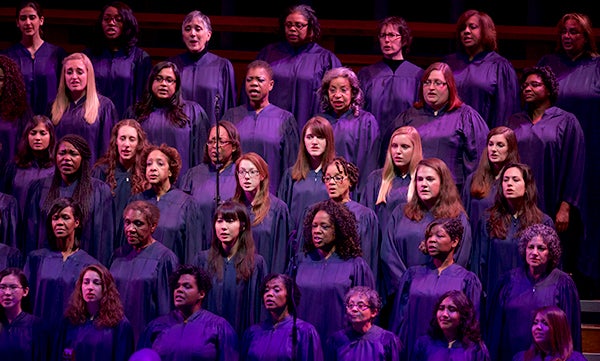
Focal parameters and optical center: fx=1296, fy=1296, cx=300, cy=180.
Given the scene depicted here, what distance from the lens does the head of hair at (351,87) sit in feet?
26.0

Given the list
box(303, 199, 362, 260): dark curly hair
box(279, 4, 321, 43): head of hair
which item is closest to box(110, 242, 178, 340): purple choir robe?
box(303, 199, 362, 260): dark curly hair

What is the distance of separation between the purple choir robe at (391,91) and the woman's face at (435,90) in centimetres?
50

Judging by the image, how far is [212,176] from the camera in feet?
25.5

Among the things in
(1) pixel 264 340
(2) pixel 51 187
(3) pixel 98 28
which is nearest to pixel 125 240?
(2) pixel 51 187

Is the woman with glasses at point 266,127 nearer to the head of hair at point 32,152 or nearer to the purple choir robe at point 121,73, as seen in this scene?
the purple choir robe at point 121,73

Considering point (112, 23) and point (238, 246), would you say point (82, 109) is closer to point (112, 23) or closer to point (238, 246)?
point (112, 23)

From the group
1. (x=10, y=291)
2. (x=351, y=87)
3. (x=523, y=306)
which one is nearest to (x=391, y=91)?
(x=351, y=87)

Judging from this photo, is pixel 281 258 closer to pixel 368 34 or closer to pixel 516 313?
pixel 516 313

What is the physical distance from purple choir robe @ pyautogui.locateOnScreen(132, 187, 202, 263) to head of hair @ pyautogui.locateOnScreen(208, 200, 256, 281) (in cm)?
39

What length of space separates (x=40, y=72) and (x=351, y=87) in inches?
82.7

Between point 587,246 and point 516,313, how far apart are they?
1200 millimetres

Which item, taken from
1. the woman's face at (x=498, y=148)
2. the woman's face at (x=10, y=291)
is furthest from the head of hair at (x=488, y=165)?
the woman's face at (x=10, y=291)

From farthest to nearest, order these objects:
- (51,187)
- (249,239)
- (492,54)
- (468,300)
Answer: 1. (492,54)
2. (51,187)
3. (249,239)
4. (468,300)

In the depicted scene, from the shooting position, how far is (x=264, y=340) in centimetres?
680
